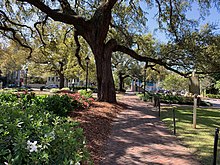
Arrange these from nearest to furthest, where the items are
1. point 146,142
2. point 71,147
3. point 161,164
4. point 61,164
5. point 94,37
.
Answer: point 61,164 → point 71,147 → point 161,164 → point 146,142 → point 94,37

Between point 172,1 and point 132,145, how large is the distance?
12.5m

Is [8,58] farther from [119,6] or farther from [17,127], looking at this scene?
[17,127]

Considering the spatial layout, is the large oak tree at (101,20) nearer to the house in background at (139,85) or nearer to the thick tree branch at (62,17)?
the thick tree branch at (62,17)

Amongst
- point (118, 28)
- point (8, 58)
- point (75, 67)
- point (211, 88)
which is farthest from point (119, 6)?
point (211, 88)

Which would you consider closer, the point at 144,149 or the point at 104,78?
the point at 144,149

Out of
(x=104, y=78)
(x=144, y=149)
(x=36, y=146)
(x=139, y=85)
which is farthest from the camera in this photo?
(x=139, y=85)

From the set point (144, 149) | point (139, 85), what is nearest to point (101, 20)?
point (144, 149)

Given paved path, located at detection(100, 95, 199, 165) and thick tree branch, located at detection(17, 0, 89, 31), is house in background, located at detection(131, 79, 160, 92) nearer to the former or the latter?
thick tree branch, located at detection(17, 0, 89, 31)

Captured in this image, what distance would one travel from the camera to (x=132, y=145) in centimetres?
626

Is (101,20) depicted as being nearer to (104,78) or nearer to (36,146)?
→ (104,78)

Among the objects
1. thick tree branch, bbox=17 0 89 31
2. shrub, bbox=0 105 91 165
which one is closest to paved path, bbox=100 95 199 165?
shrub, bbox=0 105 91 165

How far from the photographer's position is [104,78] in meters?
15.5

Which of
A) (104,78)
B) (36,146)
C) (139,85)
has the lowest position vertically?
(36,146)

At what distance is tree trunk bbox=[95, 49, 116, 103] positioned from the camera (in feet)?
50.7
